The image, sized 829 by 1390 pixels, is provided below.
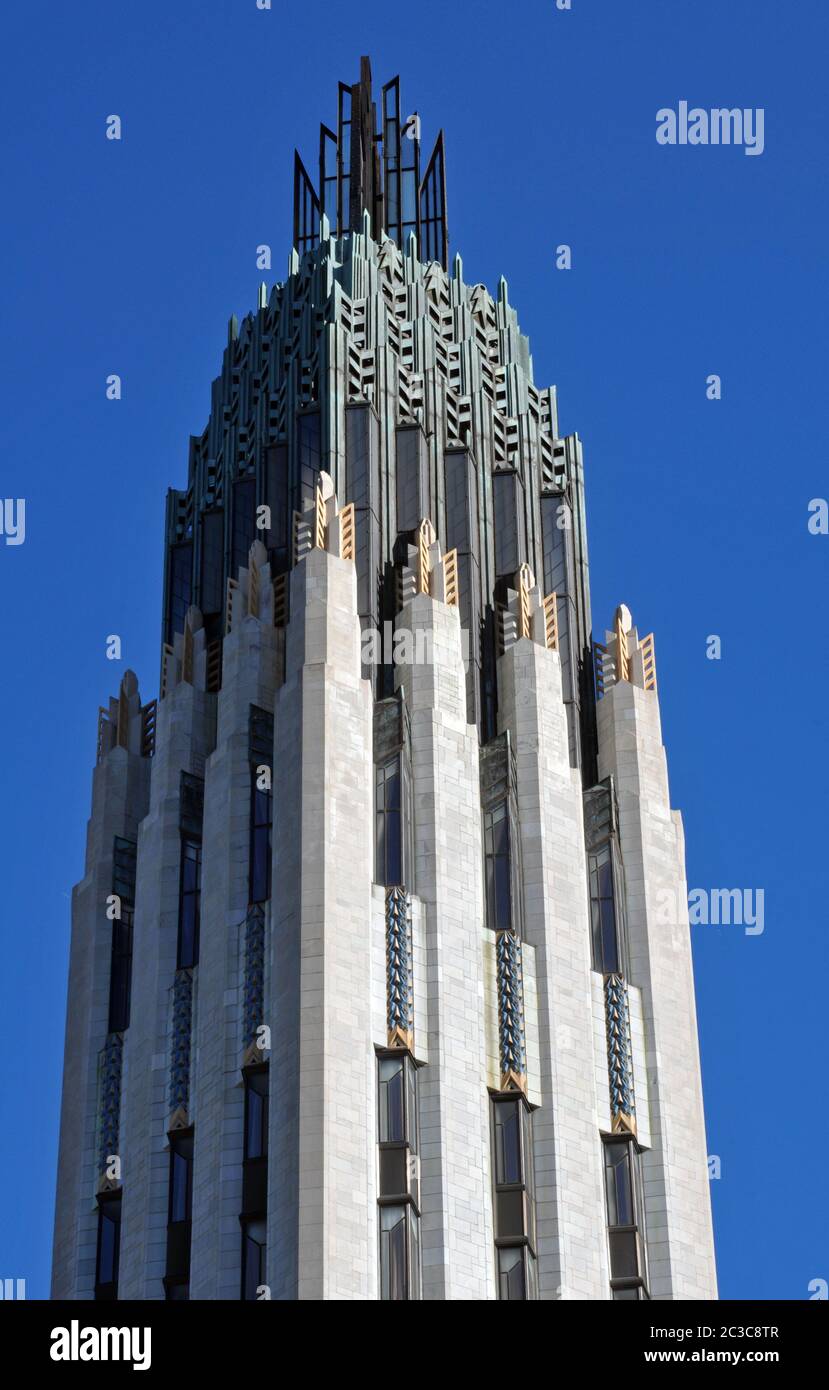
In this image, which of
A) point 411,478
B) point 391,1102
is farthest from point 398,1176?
point 411,478

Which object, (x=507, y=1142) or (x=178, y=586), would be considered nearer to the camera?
(x=507, y=1142)

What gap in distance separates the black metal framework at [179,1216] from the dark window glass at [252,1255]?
2141mm

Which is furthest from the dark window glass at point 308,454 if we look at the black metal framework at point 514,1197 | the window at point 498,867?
the black metal framework at point 514,1197

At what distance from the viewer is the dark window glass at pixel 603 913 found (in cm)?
9131

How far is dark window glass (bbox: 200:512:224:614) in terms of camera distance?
98875mm

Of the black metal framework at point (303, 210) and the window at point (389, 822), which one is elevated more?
the black metal framework at point (303, 210)

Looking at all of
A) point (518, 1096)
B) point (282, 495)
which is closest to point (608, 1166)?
point (518, 1096)

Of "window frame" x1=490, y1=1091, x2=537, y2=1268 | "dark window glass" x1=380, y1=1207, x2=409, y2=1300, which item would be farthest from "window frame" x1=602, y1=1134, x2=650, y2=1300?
"dark window glass" x1=380, y1=1207, x2=409, y2=1300

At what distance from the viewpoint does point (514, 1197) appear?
8469 centimetres

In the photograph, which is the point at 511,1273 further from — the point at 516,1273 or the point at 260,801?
the point at 260,801

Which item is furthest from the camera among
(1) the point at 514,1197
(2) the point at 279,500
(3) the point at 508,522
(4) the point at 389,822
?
(3) the point at 508,522

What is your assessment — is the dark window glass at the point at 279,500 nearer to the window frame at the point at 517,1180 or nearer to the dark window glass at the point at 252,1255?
the window frame at the point at 517,1180

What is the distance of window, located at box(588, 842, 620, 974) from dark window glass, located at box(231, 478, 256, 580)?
1336 cm

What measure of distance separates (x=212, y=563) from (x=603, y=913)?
1649 centimetres
